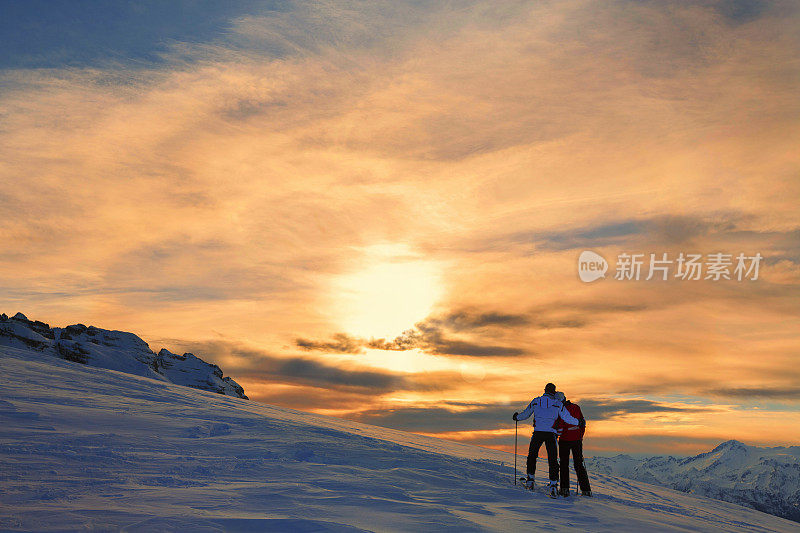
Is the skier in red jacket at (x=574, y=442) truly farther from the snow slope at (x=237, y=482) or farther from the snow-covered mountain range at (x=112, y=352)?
the snow-covered mountain range at (x=112, y=352)

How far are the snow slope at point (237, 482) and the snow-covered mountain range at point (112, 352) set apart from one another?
40.3 meters

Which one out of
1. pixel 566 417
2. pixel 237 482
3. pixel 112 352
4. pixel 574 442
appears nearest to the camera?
pixel 237 482

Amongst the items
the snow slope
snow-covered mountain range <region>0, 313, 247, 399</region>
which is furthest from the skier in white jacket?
snow-covered mountain range <region>0, 313, 247, 399</region>

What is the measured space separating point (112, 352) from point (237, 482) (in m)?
82.3

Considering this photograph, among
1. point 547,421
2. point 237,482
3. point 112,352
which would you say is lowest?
point 237,482

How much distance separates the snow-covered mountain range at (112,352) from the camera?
69250 millimetres

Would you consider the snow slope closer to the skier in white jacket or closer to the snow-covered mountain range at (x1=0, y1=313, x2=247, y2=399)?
the skier in white jacket

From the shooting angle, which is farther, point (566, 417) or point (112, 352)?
point (112, 352)

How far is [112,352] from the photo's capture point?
270ft

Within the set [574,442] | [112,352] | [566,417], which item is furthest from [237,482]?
[112,352]

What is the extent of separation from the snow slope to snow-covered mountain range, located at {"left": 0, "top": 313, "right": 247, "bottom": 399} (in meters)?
40.3

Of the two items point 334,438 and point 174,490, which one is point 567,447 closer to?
point 334,438

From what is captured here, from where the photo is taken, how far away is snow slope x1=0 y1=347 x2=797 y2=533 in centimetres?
780

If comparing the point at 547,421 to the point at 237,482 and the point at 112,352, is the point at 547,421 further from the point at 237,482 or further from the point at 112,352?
the point at 112,352
